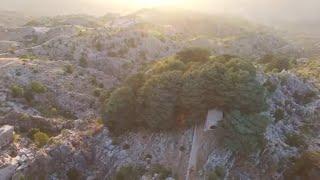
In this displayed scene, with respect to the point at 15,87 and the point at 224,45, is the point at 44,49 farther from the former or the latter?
the point at 224,45

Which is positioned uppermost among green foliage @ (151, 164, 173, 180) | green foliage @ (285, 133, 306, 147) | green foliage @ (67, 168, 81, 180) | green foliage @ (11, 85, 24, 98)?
green foliage @ (285, 133, 306, 147)

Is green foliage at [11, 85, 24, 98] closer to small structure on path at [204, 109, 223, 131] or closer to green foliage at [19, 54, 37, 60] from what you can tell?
green foliage at [19, 54, 37, 60]

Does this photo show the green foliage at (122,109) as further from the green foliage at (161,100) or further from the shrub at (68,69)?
the shrub at (68,69)

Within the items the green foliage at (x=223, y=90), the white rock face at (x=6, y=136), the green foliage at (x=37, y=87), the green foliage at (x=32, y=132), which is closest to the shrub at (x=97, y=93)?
the green foliage at (x=37, y=87)

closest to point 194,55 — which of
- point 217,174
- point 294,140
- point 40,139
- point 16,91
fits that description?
point 294,140

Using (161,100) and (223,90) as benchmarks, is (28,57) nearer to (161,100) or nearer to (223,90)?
→ (161,100)

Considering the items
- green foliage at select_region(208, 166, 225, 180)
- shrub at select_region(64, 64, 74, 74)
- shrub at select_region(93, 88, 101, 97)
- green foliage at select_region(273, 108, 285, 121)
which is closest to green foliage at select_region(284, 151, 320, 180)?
green foliage at select_region(273, 108, 285, 121)
